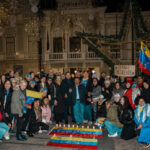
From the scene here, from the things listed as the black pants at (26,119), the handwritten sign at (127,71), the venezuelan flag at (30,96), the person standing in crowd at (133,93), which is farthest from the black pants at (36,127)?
the handwritten sign at (127,71)

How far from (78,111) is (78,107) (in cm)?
16

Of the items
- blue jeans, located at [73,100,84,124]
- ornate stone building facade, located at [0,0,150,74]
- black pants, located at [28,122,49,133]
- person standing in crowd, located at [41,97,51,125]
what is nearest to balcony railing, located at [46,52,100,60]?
ornate stone building facade, located at [0,0,150,74]

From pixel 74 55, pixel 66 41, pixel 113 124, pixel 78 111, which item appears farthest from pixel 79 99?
pixel 66 41

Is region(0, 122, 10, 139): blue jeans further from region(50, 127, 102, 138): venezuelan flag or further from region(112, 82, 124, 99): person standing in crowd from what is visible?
region(112, 82, 124, 99): person standing in crowd

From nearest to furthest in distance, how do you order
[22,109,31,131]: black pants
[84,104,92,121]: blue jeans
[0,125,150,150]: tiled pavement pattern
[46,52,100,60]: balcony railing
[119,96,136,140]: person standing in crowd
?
[0,125,150,150]: tiled pavement pattern < [119,96,136,140]: person standing in crowd < [22,109,31,131]: black pants < [84,104,92,121]: blue jeans < [46,52,100,60]: balcony railing

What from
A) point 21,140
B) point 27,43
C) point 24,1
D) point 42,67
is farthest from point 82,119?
point 27,43

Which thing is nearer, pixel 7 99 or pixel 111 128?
pixel 7 99

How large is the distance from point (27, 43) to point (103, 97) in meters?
15.9

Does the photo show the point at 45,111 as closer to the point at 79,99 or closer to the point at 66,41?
the point at 79,99

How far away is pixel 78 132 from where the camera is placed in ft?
21.7

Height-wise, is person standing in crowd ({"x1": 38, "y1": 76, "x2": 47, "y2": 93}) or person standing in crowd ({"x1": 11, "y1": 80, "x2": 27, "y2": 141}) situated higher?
person standing in crowd ({"x1": 38, "y1": 76, "x2": 47, "y2": 93})

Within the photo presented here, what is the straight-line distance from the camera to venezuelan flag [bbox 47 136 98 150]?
5.48m

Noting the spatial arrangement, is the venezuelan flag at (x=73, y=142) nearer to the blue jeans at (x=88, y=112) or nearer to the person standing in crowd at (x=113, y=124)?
the person standing in crowd at (x=113, y=124)

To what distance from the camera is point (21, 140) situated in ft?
19.6
